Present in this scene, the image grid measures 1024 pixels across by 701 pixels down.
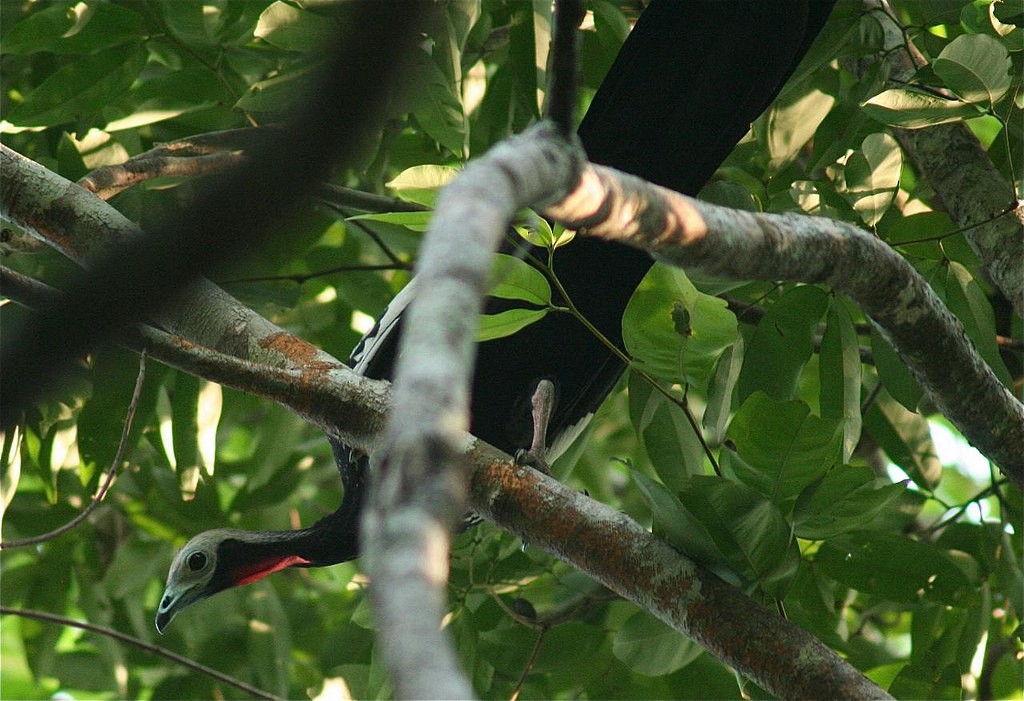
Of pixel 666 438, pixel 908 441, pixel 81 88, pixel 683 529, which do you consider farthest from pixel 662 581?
pixel 81 88

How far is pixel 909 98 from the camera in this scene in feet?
5.90

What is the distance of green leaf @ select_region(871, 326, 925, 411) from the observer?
2.14 m

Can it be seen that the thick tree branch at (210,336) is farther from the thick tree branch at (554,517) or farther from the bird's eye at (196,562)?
the bird's eye at (196,562)

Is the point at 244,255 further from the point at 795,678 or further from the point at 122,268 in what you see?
the point at 795,678

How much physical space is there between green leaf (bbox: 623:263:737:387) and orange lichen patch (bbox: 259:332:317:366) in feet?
1.99

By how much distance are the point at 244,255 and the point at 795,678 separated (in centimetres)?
113

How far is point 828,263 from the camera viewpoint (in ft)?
4.44

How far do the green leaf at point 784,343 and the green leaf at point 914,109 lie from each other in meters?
0.36

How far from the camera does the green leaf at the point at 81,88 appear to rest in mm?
2284

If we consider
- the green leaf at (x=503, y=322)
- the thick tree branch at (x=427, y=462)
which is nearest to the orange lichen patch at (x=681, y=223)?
the thick tree branch at (x=427, y=462)

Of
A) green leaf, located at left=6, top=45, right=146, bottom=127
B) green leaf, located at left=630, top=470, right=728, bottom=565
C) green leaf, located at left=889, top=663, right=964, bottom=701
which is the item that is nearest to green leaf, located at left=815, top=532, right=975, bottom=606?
green leaf, located at left=889, top=663, right=964, bottom=701

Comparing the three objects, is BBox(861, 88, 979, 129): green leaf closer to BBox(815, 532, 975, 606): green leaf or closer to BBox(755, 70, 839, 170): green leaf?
BBox(755, 70, 839, 170): green leaf

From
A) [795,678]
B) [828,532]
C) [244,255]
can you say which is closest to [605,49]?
[828,532]

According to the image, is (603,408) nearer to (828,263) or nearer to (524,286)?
(524,286)
